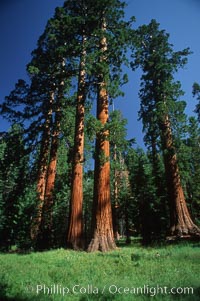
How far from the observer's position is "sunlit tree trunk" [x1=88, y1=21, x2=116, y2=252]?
382 inches

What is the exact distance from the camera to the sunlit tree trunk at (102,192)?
970cm

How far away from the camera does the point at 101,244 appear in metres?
9.55

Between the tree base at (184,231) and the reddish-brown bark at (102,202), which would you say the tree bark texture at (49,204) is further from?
the tree base at (184,231)

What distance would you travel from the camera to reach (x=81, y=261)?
7.36 m

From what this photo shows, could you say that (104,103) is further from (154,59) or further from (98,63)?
(154,59)

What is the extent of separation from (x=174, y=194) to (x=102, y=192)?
5799mm

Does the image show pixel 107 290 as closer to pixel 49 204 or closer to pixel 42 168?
pixel 49 204

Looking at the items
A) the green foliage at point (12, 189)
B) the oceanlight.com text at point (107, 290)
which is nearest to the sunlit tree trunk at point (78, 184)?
the green foliage at point (12, 189)

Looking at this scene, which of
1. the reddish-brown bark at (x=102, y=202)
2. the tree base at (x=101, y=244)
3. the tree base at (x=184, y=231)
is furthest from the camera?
the tree base at (x=184, y=231)

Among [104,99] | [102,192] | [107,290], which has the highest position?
[104,99]

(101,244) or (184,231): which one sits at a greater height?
(184,231)

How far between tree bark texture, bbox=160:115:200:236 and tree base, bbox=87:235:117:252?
4917 mm

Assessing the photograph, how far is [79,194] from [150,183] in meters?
9.93

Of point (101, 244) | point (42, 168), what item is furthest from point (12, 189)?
point (101, 244)
